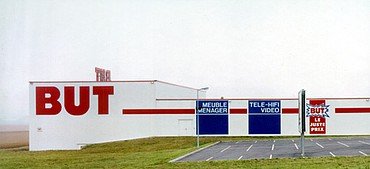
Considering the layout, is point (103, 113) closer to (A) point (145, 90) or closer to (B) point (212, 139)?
(A) point (145, 90)

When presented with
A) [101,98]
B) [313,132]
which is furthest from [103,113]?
[313,132]

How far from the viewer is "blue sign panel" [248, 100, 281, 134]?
60344 millimetres

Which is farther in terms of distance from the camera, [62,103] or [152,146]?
[62,103]

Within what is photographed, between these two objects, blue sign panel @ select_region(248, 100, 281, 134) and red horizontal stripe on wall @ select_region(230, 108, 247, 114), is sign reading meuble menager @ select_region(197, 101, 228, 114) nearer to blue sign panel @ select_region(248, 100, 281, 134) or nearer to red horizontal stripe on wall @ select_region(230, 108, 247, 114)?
red horizontal stripe on wall @ select_region(230, 108, 247, 114)

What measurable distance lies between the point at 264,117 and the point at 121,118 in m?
14.0

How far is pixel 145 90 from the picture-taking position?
194 feet

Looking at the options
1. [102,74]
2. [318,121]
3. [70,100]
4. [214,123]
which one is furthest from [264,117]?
[70,100]

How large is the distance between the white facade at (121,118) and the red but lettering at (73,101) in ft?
0.88

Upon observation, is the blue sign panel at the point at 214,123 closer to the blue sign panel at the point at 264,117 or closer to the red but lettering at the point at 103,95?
the blue sign panel at the point at 264,117

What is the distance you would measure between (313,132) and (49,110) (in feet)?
85.2

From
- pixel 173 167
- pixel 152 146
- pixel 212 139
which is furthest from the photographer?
pixel 212 139

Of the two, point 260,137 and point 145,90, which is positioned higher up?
point 145,90

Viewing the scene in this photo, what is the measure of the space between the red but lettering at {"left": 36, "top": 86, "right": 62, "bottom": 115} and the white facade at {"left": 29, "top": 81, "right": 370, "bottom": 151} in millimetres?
134

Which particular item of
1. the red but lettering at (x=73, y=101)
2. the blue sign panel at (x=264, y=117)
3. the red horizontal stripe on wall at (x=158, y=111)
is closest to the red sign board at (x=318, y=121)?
the blue sign panel at (x=264, y=117)
